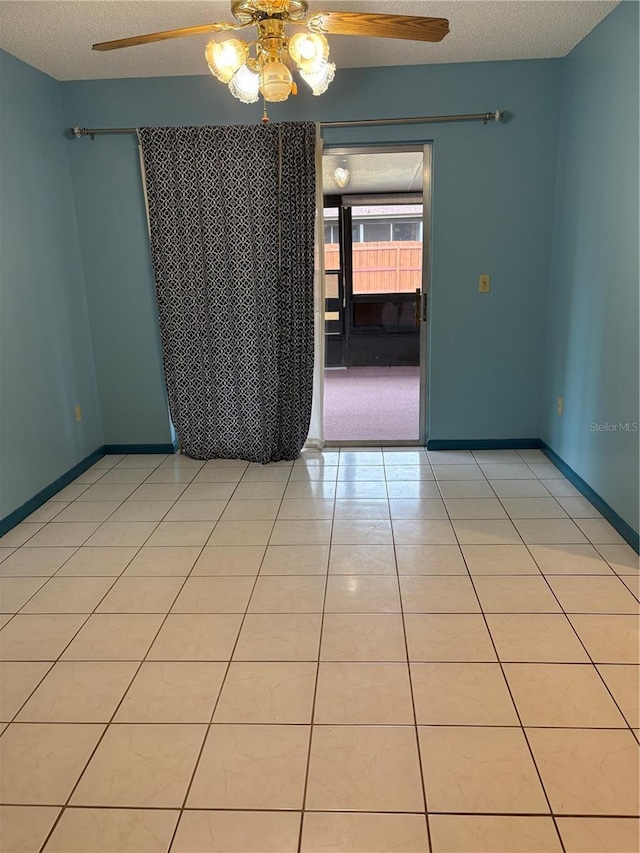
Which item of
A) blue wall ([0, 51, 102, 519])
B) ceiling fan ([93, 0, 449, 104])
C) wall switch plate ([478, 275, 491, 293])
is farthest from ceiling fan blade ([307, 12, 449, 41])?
blue wall ([0, 51, 102, 519])

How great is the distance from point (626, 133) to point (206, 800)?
3150 millimetres

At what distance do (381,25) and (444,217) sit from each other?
1.84m

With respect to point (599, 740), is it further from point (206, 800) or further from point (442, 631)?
point (206, 800)

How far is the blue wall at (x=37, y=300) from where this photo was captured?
3.09 metres

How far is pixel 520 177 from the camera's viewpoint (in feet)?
11.9

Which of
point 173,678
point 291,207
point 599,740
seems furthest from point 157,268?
point 599,740

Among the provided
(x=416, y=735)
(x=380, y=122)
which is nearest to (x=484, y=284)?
(x=380, y=122)

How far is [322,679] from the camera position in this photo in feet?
6.16

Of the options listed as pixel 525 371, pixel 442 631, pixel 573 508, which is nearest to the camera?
pixel 442 631

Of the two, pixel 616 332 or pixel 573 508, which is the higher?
pixel 616 332

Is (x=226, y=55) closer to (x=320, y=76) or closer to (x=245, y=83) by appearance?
(x=245, y=83)

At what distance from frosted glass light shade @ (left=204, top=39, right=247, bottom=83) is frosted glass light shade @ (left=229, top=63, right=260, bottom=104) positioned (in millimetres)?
64

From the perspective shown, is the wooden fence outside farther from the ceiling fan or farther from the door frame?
the ceiling fan

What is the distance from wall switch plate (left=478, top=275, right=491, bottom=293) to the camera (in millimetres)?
3779
